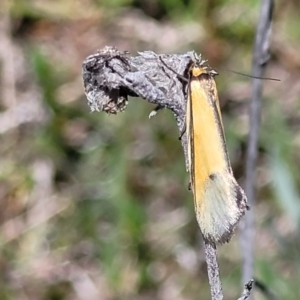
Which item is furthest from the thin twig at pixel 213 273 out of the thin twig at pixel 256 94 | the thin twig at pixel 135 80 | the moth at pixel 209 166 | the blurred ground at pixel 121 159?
the blurred ground at pixel 121 159

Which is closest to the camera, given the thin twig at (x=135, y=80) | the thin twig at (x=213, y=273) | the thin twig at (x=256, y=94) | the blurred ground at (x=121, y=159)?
the thin twig at (x=213, y=273)

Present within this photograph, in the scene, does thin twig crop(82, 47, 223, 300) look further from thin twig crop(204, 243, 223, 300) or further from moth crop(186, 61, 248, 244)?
thin twig crop(204, 243, 223, 300)

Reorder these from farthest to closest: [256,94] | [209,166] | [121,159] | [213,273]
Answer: [121,159], [256,94], [209,166], [213,273]

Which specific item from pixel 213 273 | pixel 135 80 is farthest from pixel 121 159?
pixel 213 273

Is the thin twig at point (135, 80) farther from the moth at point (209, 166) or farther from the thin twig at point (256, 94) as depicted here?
the thin twig at point (256, 94)

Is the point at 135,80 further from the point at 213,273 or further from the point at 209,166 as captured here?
the point at 213,273
